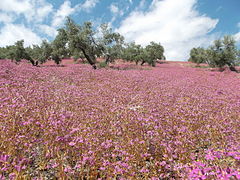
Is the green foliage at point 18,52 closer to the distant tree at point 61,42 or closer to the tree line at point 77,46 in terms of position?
the tree line at point 77,46

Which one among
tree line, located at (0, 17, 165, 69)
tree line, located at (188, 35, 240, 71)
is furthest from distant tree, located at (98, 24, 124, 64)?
tree line, located at (188, 35, 240, 71)

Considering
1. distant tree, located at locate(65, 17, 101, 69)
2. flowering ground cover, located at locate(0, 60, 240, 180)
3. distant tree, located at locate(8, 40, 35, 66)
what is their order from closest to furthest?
flowering ground cover, located at locate(0, 60, 240, 180) → distant tree, located at locate(65, 17, 101, 69) → distant tree, located at locate(8, 40, 35, 66)

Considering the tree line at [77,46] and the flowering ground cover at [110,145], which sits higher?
the tree line at [77,46]

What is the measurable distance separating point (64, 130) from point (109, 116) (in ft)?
7.48

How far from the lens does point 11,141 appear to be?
4188 millimetres

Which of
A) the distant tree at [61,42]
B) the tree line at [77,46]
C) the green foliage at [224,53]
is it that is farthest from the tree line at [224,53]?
the distant tree at [61,42]

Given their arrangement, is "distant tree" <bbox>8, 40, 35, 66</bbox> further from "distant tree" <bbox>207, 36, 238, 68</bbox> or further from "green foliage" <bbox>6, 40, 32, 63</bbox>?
"distant tree" <bbox>207, 36, 238, 68</bbox>

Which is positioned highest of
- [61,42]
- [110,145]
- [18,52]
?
[61,42]

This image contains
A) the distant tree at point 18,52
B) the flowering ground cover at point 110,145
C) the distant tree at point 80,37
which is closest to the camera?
the flowering ground cover at point 110,145

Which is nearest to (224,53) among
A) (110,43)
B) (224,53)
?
(224,53)

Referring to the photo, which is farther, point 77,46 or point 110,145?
point 77,46

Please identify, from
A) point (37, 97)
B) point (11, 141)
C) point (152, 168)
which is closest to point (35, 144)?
point (11, 141)

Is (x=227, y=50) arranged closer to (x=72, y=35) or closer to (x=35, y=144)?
(x=72, y=35)

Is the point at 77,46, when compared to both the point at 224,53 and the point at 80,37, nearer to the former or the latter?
the point at 80,37
